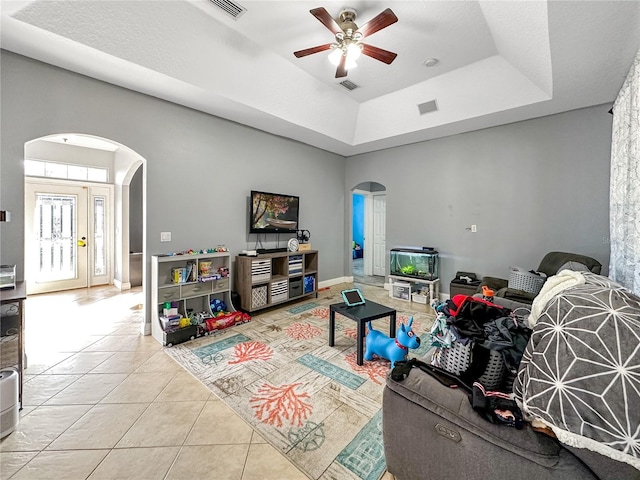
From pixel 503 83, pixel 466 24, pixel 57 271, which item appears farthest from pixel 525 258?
pixel 57 271

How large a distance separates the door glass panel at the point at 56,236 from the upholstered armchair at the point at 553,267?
699cm

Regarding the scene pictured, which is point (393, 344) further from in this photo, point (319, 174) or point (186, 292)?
point (319, 174)

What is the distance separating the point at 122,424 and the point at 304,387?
1264 mm

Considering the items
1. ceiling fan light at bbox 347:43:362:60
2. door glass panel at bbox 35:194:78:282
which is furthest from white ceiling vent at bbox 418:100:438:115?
door glass panel at bbox 35:194:78:282

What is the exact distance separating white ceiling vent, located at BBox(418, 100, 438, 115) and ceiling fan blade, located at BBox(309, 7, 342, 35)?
204 centimetres

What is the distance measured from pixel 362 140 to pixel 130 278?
517cm

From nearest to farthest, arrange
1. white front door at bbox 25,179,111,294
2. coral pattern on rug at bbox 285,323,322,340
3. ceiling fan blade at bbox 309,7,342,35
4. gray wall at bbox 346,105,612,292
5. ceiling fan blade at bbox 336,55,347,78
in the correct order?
1. ceiling fan blade at bbox 309,7,342,35
2. ceiling fan blade at bbox 336,55,347,78
3. coral pattern on rug at bbox 285,323,322,340
4. gray wall at bbox 346,105,612,292
5. white front door at bbox 25,179,111,294

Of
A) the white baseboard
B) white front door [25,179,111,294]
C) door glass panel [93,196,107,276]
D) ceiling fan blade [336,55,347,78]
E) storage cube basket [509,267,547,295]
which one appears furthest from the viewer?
door glass panel [93,196,107,276]

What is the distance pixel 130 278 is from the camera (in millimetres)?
5344

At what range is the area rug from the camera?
1616 millimetres

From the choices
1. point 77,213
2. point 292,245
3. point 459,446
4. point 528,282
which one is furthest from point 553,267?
point 77,213

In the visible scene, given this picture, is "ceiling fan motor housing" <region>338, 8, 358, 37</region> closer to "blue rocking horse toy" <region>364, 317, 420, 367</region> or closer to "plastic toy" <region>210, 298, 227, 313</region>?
"blue rocking horse toy" <region>364, 317, 420, 367</region>

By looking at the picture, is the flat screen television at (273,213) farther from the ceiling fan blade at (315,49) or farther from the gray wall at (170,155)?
the ceiling fan blade at (315,49)

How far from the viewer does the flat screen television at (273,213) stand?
4207 millimetres
